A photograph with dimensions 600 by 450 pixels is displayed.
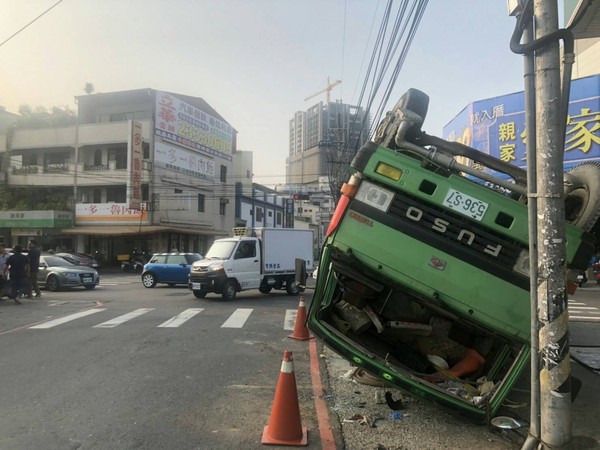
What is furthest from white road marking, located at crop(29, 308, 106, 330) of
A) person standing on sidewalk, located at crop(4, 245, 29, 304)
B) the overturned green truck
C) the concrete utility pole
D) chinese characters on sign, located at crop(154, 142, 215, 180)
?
chinese characters on sign, located at crop(154, 142, 215, 180)

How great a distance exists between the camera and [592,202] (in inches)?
182

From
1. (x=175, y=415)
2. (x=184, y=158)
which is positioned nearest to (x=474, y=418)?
(x=175, y=415)

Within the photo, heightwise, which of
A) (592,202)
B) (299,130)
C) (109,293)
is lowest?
(109,293)

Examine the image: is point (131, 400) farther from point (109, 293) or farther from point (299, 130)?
point (299, 130)

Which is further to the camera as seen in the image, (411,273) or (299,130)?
(299,130)

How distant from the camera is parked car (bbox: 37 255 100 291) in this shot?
18594mm

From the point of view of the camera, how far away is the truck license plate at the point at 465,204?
183 inches

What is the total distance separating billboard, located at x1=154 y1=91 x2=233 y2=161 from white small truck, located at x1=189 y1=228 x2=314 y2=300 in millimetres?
22682

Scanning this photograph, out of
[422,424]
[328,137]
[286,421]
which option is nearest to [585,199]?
[422,424]

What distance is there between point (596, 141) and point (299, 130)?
59.8ft

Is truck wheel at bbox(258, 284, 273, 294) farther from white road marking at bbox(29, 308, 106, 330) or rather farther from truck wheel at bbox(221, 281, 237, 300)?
white road marking at bbox(29, 308, 106, 330)

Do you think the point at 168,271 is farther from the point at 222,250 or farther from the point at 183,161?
the point at 183,161

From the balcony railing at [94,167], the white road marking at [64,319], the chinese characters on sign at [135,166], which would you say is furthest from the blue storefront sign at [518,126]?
the balcony railing at [94,167]

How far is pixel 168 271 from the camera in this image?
69.2 ft
